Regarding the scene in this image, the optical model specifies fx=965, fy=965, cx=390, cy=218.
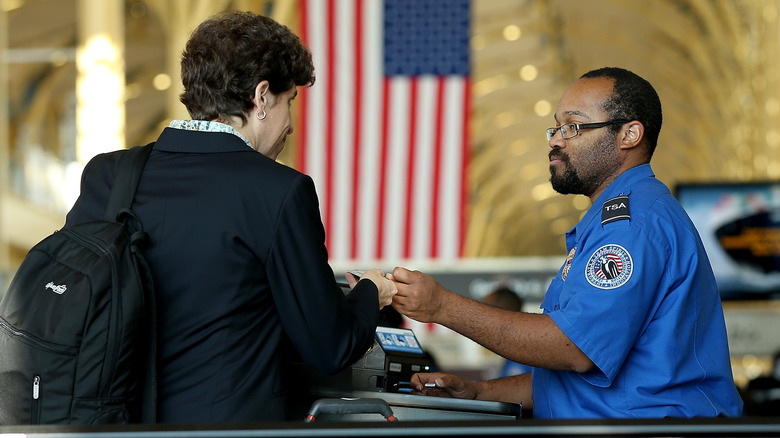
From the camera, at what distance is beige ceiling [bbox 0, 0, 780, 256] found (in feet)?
35.4

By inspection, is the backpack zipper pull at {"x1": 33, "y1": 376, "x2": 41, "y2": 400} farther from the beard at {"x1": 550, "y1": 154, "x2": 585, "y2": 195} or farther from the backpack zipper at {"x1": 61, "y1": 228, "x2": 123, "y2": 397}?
the beard at {"x1": 550, "y1": 154, "x2": 585, "y2": 195}

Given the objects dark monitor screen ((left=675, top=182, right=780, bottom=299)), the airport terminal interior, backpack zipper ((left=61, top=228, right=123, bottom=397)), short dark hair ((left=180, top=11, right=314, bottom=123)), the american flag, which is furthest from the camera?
the airport terminal interior

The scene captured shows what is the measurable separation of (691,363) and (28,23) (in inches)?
603

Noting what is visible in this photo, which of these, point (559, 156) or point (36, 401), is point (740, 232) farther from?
point (36, 401)

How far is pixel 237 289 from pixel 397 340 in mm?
684

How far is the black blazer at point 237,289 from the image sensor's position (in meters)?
2.27

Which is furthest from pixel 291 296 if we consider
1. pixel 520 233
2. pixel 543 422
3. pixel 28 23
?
pixel 520 233

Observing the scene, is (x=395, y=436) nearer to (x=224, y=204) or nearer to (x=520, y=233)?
(x=224, y=204)

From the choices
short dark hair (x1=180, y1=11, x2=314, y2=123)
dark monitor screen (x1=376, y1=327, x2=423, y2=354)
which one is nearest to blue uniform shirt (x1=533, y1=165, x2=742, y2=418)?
dark monitor screen (x1=376, y1=327, x2=423, y2=354)

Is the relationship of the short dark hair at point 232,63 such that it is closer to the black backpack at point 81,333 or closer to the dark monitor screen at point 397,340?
the black backpack at point 81,333

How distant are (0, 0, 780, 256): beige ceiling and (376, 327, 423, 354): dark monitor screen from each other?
19.1 ft

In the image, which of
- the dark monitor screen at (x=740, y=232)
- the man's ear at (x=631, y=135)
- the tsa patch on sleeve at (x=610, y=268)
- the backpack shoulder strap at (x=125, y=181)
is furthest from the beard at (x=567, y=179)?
the dark monitor screen at (x=740, y=232)

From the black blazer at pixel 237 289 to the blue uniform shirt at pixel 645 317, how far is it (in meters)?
0.67

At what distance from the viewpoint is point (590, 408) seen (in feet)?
8.98
